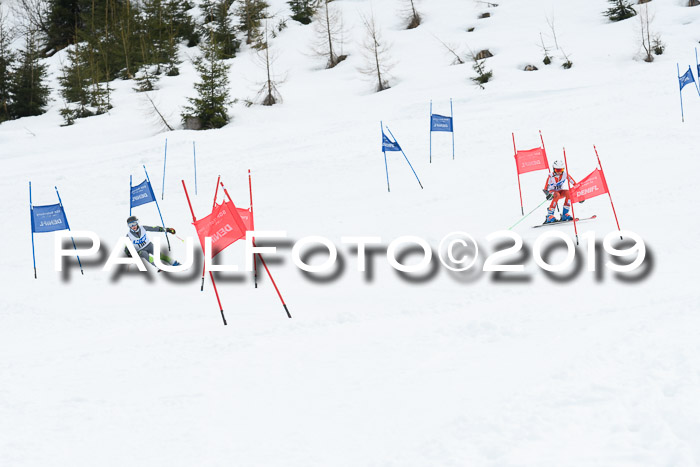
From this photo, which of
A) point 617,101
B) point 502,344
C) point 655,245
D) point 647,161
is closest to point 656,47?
point 617,101

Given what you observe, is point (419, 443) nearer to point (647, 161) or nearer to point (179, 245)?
point (179, 245)

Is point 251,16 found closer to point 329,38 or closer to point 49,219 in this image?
point 329,38

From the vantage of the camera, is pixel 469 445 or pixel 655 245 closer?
pixel 469 445

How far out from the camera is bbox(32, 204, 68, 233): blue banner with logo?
12734 mm

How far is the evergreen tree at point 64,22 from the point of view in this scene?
166 feet

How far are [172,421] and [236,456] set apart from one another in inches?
40.5

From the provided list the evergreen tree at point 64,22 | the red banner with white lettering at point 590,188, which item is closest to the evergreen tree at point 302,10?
the evergreen tree at point 64,22

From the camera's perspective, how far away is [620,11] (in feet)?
114

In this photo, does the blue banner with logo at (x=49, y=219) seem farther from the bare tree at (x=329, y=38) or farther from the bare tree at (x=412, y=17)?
the bare tree at (x=412, y=17)

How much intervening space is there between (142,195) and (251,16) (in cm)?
3556

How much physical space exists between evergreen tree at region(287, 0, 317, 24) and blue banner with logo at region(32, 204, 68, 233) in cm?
3871

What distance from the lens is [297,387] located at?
631cm

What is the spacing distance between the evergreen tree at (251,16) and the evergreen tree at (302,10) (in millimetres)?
2493

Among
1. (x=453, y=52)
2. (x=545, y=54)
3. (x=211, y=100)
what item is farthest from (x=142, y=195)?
(x=453, y=52)
